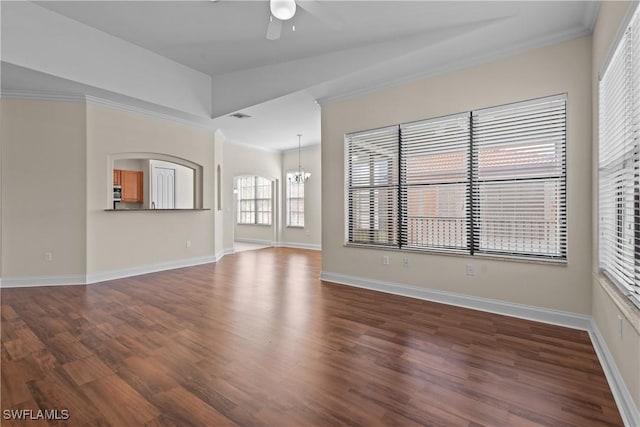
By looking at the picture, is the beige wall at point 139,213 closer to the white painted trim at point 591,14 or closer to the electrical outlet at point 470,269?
the electrical outlet at point 470,269

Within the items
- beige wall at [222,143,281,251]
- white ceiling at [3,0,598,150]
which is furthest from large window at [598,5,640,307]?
beige wall at [222,143,281,251]

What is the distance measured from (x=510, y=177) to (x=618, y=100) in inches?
55.0

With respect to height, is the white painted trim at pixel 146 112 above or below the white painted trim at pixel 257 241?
above

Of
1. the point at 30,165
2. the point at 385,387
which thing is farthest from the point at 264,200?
the point at 385,387

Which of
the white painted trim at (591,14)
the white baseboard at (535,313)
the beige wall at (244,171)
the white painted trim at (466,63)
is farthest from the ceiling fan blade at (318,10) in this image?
the beige wall at (244,171)

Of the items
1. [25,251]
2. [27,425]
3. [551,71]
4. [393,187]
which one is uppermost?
[551,71]

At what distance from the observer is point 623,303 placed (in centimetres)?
196

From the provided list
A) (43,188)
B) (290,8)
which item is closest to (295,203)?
(43,188)

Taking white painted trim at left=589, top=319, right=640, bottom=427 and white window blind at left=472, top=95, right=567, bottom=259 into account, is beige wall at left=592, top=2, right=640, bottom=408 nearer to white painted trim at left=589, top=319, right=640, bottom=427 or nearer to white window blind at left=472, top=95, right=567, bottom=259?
white painted trim at left=589, top=319, right=640, bottom=427

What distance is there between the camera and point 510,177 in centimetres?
356

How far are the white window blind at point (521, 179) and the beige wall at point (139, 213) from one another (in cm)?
529

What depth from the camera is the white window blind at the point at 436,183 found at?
3936mm

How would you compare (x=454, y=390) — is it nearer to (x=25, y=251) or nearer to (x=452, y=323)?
(x=452, y=323)

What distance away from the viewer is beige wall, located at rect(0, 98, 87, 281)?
472 cm
